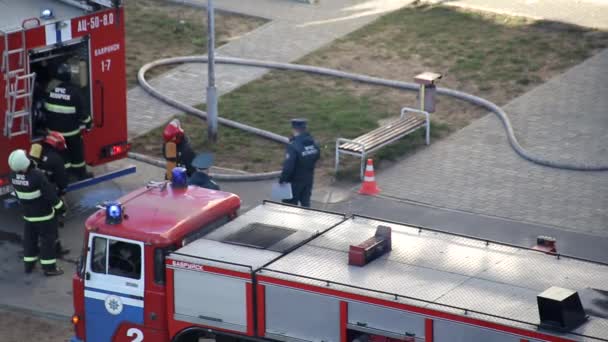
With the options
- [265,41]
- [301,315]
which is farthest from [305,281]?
[265,41]

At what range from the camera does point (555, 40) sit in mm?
22672

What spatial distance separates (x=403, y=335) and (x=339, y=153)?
25.9 feet

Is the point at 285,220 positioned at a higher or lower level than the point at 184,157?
higher

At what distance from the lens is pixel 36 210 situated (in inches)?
576

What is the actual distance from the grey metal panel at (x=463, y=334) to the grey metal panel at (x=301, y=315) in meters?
0.87

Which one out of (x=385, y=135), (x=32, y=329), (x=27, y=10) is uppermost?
(x=27, y=10)

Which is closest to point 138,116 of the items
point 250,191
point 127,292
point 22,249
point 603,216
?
point 250,191

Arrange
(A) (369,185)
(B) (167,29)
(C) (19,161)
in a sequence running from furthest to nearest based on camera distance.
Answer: (B) (167,29)
(A) (369,185)
(C) (19,161)

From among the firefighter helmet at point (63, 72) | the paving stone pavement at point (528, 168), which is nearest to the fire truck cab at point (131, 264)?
the firefighter helmet at point (63, 72)

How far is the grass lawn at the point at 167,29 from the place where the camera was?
22.8m

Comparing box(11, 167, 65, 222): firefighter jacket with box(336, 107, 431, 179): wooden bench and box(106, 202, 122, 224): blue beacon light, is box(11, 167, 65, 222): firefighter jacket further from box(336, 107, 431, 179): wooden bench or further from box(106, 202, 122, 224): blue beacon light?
box(336, 107, 431, 179): wooden bench

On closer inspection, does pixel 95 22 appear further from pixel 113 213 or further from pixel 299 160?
pixel 113 213

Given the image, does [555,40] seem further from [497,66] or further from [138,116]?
[138,116]

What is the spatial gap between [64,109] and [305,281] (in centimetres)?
617
